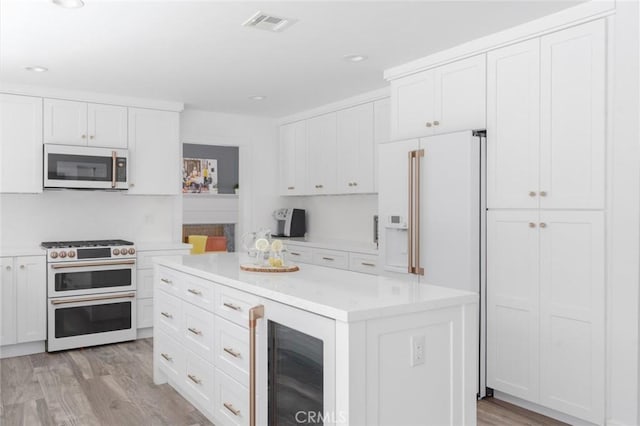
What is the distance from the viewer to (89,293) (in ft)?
15.4

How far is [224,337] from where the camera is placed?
270 cm

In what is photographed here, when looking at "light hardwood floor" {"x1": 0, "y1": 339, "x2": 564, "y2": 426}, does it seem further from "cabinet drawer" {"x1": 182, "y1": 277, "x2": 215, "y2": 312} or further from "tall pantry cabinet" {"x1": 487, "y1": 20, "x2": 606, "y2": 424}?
"cabinet drawer" {"x1": 182, "y1": 277, "x2": 215, "y2": 312}

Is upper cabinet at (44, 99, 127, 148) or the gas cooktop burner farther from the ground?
upper cabinet at (44, 99, 127, 148)

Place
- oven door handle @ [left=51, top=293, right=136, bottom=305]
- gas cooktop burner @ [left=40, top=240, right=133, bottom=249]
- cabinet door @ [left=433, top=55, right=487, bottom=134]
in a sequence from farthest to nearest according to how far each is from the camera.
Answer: gas cooktop burner @ [left=40, top=240, right=133, bottom=249]
oven door handle @ [left=51, top=293, right=136, bottom=305]
cabinet door @ [left=433, top=55, right=487, bottom=134]

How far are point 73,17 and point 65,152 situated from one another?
2085 millimetres

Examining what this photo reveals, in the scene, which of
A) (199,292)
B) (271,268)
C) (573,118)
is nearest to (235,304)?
(271,268)

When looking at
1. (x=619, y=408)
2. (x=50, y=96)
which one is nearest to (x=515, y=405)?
(x=619, y=408)

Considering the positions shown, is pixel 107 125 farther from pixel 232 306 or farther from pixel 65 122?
pixel 232 306

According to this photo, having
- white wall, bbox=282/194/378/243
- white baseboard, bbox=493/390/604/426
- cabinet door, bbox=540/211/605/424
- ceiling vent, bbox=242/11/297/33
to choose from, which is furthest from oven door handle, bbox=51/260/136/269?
cabinet door, bbox=540/211/605/424

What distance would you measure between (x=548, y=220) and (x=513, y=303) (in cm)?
57

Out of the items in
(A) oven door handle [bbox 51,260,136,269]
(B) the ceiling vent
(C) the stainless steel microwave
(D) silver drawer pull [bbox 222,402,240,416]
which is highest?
(B) the ceiling vent

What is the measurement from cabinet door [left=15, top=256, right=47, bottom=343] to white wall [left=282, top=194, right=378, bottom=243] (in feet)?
9.60

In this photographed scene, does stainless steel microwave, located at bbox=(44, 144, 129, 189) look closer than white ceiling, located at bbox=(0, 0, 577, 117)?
No

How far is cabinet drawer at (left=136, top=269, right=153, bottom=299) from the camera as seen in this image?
197 inches
